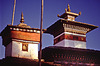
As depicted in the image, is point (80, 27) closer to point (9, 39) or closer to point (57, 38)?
point (57, 38)

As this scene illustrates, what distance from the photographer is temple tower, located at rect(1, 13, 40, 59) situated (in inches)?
584

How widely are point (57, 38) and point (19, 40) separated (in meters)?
8.74

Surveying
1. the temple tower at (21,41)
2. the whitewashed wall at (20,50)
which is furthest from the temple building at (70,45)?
the temple tower at (21,41)

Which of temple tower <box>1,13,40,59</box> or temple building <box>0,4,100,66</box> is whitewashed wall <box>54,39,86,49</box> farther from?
temple tower <box>1,13,40,59</box>

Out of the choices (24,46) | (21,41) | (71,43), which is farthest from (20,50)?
(71,43)

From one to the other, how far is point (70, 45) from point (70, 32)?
148cm

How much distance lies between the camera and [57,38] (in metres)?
23.2

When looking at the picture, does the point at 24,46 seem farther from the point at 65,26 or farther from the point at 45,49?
the point at 65,26

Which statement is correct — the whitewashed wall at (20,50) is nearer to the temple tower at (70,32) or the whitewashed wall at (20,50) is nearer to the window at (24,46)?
the window at (24,46)

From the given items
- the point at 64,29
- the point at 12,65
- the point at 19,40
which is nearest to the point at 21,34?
the point at 19,40

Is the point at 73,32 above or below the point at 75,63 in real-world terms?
above

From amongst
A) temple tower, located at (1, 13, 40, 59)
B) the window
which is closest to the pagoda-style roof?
temple tower, located at (1, 13, 40, 59)

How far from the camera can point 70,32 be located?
71.8 ft

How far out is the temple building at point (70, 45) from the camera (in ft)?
54.6
